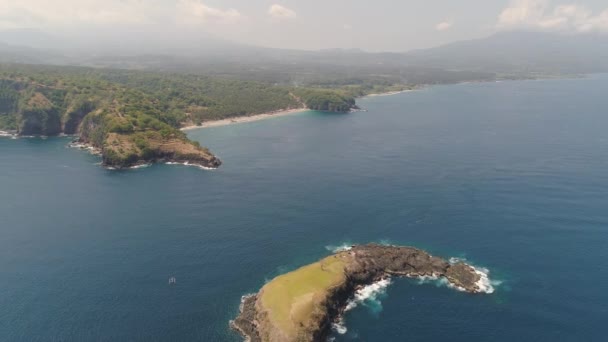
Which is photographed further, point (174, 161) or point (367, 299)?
point (174, 161)

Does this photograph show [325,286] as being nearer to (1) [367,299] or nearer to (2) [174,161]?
(1) [367,299]

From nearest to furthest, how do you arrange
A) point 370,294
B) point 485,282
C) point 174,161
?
point 370,294, point 485,282, point 174,161

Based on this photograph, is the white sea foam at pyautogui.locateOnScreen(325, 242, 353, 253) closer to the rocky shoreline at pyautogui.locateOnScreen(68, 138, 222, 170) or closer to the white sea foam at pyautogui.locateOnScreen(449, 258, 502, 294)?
the white sea foam at pyautogui.locateOnScreen(449, 258, 502, 294)

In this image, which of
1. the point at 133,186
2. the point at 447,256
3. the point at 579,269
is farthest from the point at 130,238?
the point at 579,269

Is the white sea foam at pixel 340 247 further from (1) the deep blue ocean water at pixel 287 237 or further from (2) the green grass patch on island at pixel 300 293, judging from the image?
(2) the green grass patch on island at pixel 300 293

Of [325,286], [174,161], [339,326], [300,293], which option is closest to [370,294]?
[325,286]

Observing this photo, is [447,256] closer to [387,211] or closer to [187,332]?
[387,211]

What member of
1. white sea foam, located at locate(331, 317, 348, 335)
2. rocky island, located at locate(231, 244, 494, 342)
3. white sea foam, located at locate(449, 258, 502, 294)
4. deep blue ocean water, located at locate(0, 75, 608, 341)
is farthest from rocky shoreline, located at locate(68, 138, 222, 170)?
white sea foam, located at locate(449, 258, 502, 294)
